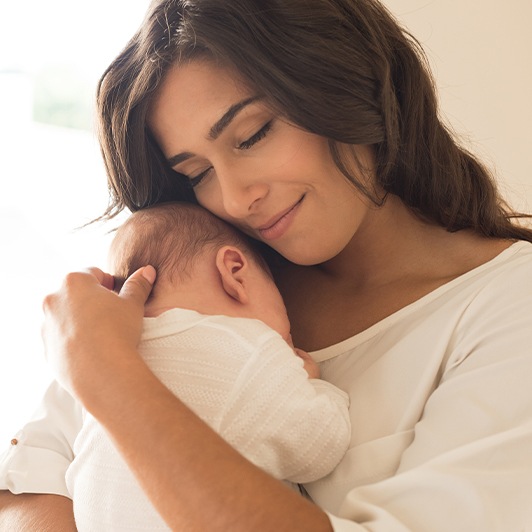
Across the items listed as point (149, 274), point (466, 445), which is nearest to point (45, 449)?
point (149, 274)

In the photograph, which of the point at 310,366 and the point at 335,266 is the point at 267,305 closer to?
the point at 310,366

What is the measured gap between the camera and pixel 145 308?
129 centimetres

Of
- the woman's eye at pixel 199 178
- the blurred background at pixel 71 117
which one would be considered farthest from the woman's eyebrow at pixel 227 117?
the blurred background at pixel 71 117

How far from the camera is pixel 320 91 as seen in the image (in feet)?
4.44

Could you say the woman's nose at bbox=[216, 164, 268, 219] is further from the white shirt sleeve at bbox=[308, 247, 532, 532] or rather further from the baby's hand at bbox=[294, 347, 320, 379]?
the white shirt sleeve at bbox=[308, 247, 532, 532]

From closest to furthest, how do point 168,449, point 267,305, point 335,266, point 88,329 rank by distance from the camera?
point 168,449 → point 88,329 → point 267,305 → point 335,266

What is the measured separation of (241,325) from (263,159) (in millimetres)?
341

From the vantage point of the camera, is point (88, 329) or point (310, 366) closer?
point (88, 329)

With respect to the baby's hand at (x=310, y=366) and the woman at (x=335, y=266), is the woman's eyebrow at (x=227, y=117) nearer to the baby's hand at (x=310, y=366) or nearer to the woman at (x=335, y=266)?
the woman at (x=335, y=266)

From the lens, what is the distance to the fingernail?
1299 millimetres

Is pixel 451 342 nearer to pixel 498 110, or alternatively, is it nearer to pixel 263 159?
pixel 263 159

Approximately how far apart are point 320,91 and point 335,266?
18.7 inches

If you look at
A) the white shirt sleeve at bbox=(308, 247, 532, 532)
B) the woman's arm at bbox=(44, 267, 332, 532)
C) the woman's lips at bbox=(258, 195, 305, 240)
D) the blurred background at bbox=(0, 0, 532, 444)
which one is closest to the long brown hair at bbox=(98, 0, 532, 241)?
the woman's lips at bbox=(258, 195, 305, 240)

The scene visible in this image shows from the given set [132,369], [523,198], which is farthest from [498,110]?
[132,369]
